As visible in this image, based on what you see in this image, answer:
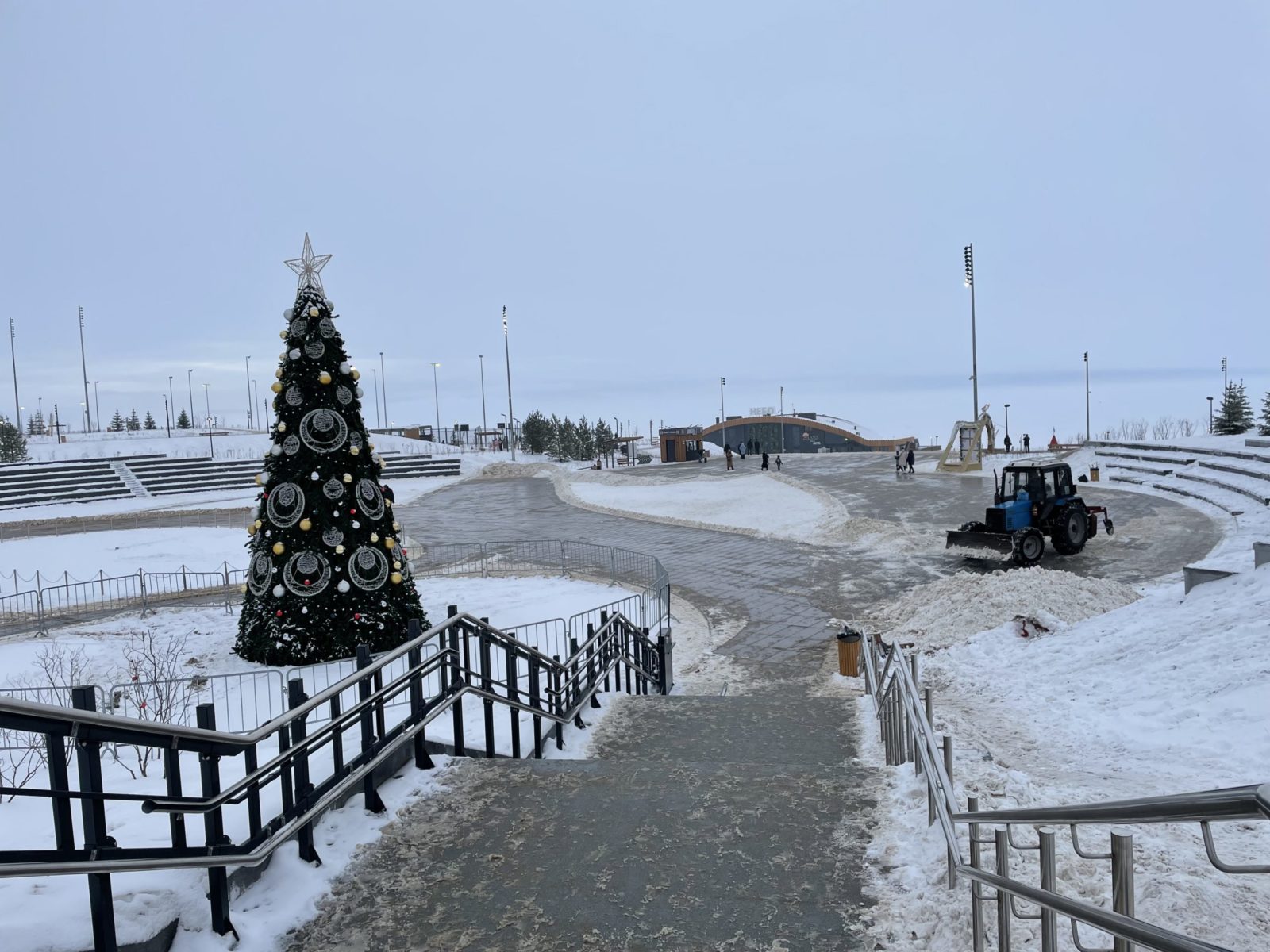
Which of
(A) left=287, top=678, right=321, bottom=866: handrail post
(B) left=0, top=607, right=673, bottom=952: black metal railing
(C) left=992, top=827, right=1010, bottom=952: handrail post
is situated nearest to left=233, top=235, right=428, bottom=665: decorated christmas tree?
(B) left=0, top=607, right=673, bottom=952: black metal railing

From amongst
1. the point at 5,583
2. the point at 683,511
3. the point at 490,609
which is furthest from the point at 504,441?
the point at 490,609

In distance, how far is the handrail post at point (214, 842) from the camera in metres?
3.83

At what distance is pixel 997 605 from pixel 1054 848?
11.9m

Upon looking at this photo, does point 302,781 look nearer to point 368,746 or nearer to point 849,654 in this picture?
point 368,746

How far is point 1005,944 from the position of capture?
334cm

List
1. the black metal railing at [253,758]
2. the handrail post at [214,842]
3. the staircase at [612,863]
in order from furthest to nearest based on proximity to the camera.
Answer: the staircase at [612,863]
the handrail post at [214,842]
the black metal railing at [253,758]

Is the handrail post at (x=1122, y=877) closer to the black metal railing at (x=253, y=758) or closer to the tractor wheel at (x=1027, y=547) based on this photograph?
the black metal railing at (x=253, y=758)

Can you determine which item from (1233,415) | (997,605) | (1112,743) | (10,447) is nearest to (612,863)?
(1112,743)

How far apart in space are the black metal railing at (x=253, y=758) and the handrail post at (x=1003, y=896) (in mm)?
3052

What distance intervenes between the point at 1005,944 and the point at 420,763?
3.87 metres

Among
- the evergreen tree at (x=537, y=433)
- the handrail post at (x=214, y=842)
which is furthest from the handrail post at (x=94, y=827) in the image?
the evergreen tree at (x=537, y=433)

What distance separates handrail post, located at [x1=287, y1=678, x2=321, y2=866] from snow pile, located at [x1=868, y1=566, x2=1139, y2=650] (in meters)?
10.9

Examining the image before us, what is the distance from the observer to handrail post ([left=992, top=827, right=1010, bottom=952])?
10.8 ft

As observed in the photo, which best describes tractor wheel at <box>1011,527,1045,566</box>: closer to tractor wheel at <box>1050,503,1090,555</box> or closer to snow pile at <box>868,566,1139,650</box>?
tractor wheel at <box>1050,503,1090,555</box>
